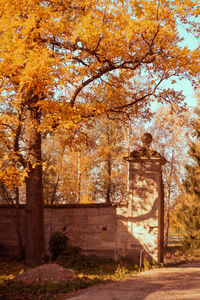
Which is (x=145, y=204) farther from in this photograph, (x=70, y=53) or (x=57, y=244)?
(x=70, y=53)

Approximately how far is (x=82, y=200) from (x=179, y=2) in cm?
1715

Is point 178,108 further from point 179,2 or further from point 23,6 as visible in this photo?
point 23,6

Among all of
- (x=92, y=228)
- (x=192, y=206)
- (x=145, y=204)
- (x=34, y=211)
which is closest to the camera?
(x=34, y=211)

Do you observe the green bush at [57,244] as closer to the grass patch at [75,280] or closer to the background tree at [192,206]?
the grass patch at [75,280]

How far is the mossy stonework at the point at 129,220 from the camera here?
10.7 m

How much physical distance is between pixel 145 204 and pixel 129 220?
0.69m

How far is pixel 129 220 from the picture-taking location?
10891 millimetres

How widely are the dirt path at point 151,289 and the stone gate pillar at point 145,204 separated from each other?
7.01 ft

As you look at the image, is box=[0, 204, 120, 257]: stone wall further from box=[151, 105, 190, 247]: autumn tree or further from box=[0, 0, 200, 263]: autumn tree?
box=[151, 105, 190, 247]: autumn tree

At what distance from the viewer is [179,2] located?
29.8 feet

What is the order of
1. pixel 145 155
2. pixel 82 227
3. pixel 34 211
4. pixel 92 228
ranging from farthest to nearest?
pixel 82 227 → pixel 92 228 → pixel 145 155 → pixel 34 211

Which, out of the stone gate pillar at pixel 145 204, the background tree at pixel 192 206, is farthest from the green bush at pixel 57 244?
the background tree at pixel 192 206

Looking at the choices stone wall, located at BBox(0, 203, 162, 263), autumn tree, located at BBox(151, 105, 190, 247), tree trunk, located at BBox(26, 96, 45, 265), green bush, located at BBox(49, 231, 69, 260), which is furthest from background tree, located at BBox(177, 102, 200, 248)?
tree trunk, located at BBox(26, 96, 45, 265)

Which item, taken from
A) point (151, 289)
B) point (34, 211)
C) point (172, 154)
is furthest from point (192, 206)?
point (151, 289)
